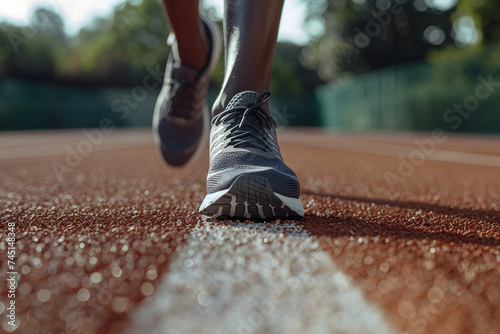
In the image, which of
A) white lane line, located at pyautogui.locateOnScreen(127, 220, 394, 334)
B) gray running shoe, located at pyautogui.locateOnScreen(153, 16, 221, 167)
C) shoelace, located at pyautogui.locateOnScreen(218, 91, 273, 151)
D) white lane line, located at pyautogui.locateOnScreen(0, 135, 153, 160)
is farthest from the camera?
white lane line, located at pyautogui.locateOnScreen(0, 135, 153, 160)

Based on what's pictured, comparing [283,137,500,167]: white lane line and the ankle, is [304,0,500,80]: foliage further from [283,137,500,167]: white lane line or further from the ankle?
the ankle

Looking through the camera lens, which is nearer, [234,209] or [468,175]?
[234,209]

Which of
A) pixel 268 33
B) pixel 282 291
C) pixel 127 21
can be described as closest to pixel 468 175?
pixel 268 33

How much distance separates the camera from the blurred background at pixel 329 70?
464 inches

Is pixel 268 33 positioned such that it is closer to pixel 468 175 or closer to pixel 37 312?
pixel 37 312

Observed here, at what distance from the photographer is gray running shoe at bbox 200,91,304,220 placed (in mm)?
1006

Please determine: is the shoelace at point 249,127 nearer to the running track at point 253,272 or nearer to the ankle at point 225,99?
the ankle at point 225,99

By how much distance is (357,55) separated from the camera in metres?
24.2

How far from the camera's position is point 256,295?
0.58m

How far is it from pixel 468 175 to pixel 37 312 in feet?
8.21

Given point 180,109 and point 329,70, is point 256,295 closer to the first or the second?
point 180,109

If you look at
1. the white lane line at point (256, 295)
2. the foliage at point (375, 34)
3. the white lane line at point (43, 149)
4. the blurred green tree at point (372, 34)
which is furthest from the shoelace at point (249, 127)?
the blurred green tree at point (372, 34)

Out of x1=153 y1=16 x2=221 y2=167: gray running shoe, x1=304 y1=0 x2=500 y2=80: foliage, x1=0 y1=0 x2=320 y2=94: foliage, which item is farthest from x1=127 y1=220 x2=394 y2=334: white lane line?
x1=304 y1=0 x2=500 y2=80: foliage

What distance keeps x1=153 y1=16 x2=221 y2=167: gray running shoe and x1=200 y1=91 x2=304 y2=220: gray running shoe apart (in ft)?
2.71
